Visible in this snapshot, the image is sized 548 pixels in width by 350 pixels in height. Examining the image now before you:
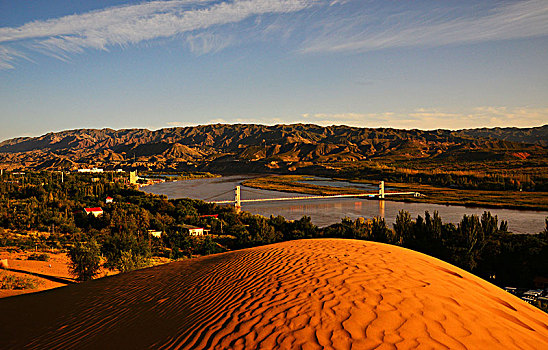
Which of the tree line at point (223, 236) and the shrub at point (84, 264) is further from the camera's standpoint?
the tree line at point (223, 236)

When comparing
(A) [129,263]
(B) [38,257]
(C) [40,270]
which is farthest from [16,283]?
(B) [38,257]

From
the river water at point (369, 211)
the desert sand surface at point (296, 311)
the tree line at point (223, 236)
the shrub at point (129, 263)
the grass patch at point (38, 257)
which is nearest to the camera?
the desert sand surface at point (296, 311)

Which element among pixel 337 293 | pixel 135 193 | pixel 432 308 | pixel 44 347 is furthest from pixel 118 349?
pixel 135 193

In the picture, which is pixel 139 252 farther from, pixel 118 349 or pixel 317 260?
pixel 118 349

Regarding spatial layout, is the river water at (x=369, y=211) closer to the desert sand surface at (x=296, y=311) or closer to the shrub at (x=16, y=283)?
the shrub at (x=16, y=283)

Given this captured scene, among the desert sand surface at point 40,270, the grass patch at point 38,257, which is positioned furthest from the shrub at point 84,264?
the grass patch at point 38,257

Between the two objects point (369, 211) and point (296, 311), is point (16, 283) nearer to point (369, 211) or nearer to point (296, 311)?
point (296, 311)

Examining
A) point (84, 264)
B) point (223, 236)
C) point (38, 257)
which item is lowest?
point (223, 236)

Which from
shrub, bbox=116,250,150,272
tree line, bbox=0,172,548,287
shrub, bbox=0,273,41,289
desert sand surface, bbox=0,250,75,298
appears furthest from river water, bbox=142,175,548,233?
shrub, bbox=0,273,41,289
